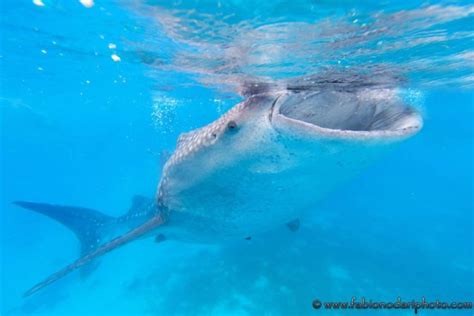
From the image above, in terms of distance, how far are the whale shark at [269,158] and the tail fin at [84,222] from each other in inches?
51.3

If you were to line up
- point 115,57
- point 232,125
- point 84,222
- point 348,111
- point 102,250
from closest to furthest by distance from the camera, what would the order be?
point 232,125, point 348,111, point 102,250, point 84,222, point 115,57

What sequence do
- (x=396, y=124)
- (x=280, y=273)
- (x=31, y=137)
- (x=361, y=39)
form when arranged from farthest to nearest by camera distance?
(x=31, y=137)
(x=280, y=273)
(x=361, y=39)
(x=396, y=124)

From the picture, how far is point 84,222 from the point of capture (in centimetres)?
761

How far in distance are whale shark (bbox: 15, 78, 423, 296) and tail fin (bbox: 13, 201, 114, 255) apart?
1304 millimetres

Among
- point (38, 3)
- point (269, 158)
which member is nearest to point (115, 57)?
point (38, 3)

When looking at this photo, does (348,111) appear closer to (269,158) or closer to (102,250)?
(269,158)

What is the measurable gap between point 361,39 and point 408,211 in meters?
21.4

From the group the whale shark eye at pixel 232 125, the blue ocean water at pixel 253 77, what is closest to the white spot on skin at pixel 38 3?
the blue ocean water at pixel 253 77

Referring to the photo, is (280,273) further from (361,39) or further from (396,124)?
(396,124)

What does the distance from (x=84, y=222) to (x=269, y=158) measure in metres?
6.17

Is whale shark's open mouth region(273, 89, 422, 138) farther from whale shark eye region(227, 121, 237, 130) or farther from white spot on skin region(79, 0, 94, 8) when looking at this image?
white spot on skin region(79, 0, 94, 8)

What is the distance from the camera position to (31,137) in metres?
43.8

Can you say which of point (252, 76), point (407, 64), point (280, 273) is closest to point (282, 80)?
point (252, 76)

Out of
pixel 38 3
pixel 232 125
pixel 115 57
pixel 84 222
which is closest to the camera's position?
pixel 232 125
